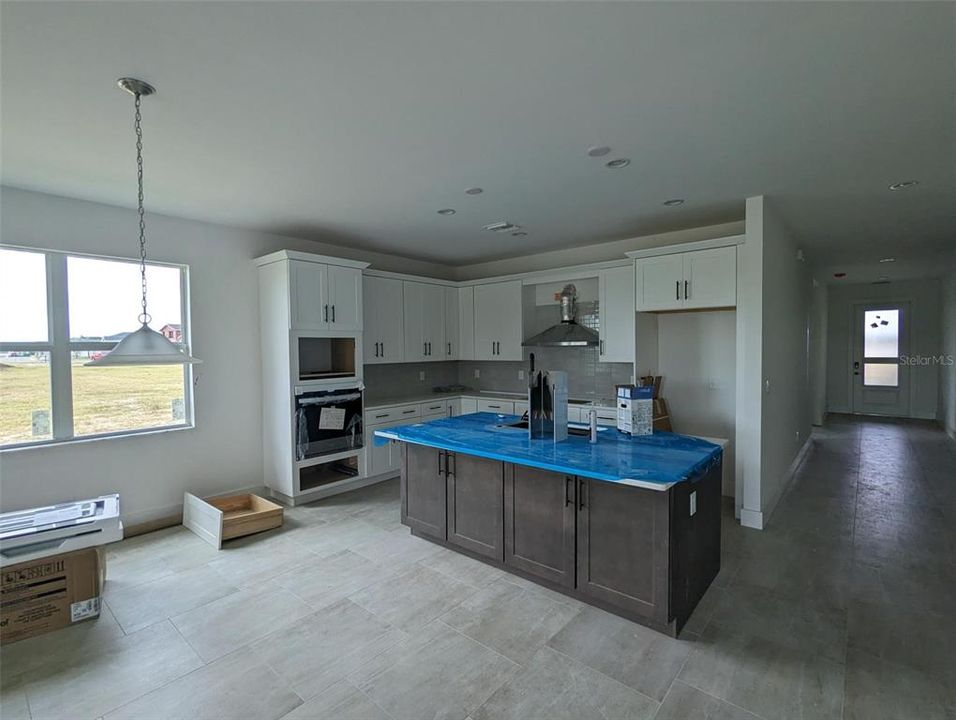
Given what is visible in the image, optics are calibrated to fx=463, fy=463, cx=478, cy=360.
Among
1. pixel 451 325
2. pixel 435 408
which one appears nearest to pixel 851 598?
pixel 435 408

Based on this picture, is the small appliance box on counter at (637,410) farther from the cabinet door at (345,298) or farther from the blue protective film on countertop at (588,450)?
the cabinet door at (345,298)

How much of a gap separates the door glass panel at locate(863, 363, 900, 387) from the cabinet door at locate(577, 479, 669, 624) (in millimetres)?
9965

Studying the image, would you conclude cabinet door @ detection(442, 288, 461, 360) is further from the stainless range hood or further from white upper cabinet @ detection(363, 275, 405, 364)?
the stainless range hood

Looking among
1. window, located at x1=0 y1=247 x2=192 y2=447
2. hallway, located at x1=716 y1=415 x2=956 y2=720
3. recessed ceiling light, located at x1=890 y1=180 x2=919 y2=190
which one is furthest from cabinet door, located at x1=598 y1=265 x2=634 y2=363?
window, located at x1=0 y1=247 x2=192 y2=447

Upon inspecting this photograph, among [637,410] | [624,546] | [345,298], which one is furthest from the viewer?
[345,298]

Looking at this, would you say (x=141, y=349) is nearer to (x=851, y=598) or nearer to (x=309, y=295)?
(x=309, y=295)

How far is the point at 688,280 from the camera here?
4.24m

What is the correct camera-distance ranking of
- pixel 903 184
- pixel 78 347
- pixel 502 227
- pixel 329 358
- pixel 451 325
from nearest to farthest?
pixel 903 184, pixel 78 347, pixel 502 227, pixel 329 358, pixel 451 325

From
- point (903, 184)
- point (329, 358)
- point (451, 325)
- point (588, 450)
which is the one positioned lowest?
point (588, 450)

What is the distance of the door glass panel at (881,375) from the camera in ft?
30.0

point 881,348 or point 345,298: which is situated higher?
point 345,298

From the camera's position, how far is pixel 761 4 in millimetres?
1601

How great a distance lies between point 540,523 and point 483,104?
235 cm

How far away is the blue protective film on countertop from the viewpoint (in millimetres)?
2357
